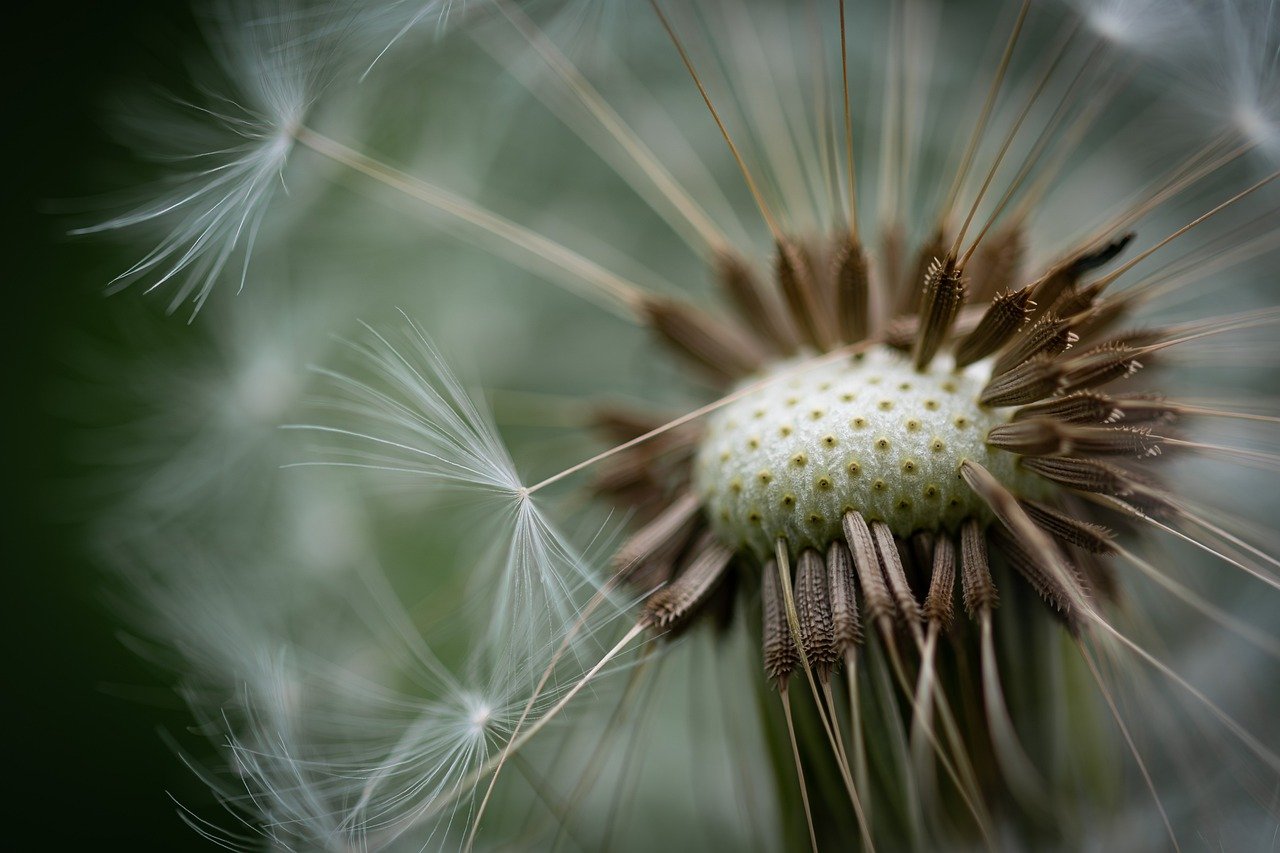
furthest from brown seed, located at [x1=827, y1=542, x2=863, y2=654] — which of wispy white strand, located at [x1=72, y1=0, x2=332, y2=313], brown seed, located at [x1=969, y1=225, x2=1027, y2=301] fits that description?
wispy white strand, located at [x1=72, y1=0, x2=332, y2=313]

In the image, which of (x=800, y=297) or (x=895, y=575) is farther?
(x=800, y=297)

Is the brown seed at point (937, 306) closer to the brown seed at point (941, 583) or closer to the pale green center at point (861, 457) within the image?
the pale green center at point (861, 457)

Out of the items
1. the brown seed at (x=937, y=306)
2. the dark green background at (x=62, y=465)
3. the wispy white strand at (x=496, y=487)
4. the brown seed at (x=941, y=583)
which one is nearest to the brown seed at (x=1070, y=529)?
the brown seed at (x=941, y=583)

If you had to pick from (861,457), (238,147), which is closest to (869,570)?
(861,457)

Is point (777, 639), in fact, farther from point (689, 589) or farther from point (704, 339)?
point (704, 339)

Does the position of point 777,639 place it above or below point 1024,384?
below

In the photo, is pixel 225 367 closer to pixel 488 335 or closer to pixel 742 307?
pixel 488 335

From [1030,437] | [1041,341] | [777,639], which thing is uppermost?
[1041,341]
